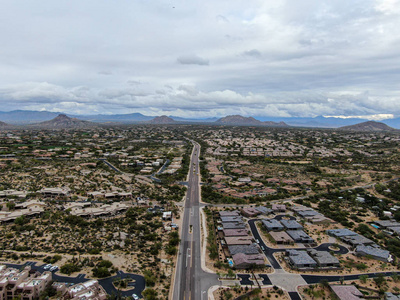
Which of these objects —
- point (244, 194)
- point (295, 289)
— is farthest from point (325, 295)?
point (244, 194)

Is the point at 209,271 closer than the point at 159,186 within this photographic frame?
Yes

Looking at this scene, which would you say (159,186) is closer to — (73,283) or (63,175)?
(63,175)

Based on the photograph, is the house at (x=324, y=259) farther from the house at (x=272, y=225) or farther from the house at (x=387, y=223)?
the house at (x=387, y=223)

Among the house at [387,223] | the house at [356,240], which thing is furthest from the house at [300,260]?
the house at [387,223]

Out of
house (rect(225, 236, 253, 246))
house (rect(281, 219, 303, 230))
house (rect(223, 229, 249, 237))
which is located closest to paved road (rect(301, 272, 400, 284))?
house (rect(225, 236, 253, 246))

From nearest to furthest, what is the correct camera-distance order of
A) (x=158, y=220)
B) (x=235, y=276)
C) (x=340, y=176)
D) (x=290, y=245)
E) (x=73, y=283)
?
(x=73, y=283) < (x=235, y=276) < (x=290, y=245) < (x=158, y=220) < (x=340, y=176)

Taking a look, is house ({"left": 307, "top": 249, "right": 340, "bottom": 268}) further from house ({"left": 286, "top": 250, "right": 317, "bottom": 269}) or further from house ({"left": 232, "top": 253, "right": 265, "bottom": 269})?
house ({"left": 232, "top": 253, "right": 265, "bottom": 269})
